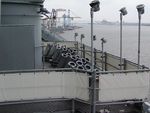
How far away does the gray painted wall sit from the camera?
41.5 feet

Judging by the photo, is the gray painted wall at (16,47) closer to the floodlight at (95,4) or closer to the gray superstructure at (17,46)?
the gray superstructure at (17,46)

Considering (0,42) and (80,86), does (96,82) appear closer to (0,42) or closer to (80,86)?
→ (80,86)

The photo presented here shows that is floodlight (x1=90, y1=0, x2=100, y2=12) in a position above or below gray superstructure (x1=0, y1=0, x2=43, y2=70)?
above

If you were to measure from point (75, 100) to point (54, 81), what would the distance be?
2.90 ft

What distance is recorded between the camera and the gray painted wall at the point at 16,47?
12.7 meters

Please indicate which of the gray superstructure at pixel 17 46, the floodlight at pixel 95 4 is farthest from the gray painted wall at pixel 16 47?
the floodlight at pixel 95 4

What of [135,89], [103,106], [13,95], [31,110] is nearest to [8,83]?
[13,95]

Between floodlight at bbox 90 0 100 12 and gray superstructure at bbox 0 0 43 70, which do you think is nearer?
floodlight at bbox 90 0 100 12

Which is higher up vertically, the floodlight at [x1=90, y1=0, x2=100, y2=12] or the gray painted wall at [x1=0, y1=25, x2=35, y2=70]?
the floodlight at [x1=90, y1=0, x2=100, y2=12]

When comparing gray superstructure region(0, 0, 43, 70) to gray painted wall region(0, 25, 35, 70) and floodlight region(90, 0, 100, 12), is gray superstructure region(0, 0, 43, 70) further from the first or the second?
floodlight region(90, 0, 100, 12)

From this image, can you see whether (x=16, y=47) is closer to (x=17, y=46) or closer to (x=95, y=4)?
(x=17, y=46)

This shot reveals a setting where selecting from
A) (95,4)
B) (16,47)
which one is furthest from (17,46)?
(95,4)

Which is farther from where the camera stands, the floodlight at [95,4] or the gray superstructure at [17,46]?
the gray superstructure at [17,46]

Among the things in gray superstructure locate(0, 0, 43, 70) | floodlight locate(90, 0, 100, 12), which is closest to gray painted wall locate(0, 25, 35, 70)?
gray superstructure locate(0, 0, 43, 70)
